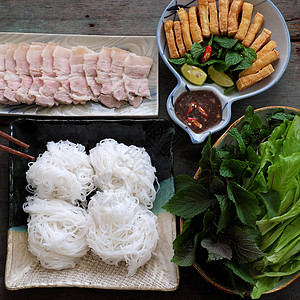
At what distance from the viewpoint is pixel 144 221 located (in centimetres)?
257

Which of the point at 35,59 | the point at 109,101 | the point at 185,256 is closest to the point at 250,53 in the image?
the point at 109,101

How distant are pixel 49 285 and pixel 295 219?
166 centimetres

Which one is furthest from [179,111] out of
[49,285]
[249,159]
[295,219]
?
[49,285]

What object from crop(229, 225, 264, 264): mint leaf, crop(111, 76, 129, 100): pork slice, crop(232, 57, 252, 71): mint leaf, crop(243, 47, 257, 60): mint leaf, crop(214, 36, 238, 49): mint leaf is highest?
crop(214, 36, 238, 49): mint leaf

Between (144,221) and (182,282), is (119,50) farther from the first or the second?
(182,282)

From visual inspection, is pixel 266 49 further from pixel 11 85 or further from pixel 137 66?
pixel 11 85

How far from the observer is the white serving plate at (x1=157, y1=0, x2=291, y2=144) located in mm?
2729

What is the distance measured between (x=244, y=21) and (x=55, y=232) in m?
2.12

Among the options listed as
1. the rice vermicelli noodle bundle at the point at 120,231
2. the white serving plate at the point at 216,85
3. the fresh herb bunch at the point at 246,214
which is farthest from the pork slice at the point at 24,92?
the fresh herb bunch at the point at 246,214

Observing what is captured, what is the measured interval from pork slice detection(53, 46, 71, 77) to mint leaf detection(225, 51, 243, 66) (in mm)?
1263

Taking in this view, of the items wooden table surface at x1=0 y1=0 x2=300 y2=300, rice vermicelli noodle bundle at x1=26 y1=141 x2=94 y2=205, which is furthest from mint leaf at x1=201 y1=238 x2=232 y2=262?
rice vermicelli noodle bundle at x1=26 y1=141 x2=94 y2=205

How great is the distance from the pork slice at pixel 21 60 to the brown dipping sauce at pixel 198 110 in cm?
125

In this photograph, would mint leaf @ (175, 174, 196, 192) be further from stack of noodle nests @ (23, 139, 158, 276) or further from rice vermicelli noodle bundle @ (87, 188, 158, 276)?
rice vermicelli noodle bundle @ (87, 188, 158, 276)

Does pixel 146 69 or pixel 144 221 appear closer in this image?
pixel 144 221
